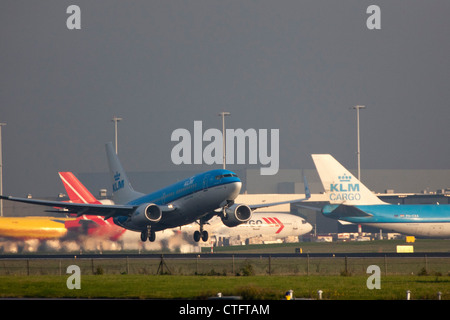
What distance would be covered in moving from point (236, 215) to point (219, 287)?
27198 mm

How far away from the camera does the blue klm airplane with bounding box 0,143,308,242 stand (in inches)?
2480

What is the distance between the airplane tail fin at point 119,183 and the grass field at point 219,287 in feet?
110

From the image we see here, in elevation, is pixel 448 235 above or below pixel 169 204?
below

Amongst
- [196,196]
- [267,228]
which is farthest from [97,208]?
[267,228]

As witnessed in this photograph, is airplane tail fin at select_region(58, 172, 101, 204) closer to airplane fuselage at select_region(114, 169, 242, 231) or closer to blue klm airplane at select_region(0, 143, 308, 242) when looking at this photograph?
blue klm airplane at select_region(0, 143, 308, 242)

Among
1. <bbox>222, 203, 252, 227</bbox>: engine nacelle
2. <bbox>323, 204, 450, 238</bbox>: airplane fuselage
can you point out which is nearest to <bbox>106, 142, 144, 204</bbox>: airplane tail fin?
<bbox>222, 203, 252, 227</bbox>: engine nacelle

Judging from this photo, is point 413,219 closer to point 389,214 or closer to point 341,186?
point 389,214

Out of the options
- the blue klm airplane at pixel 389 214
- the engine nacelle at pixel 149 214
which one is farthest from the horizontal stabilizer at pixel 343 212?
the engine nacelle at pixel 149 214

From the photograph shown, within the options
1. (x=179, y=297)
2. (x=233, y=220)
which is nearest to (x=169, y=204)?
(x=233, y=220)

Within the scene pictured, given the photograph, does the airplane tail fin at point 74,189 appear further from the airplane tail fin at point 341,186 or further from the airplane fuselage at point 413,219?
the airplane fuselage at point 413,219

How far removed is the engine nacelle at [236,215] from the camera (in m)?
68.8
